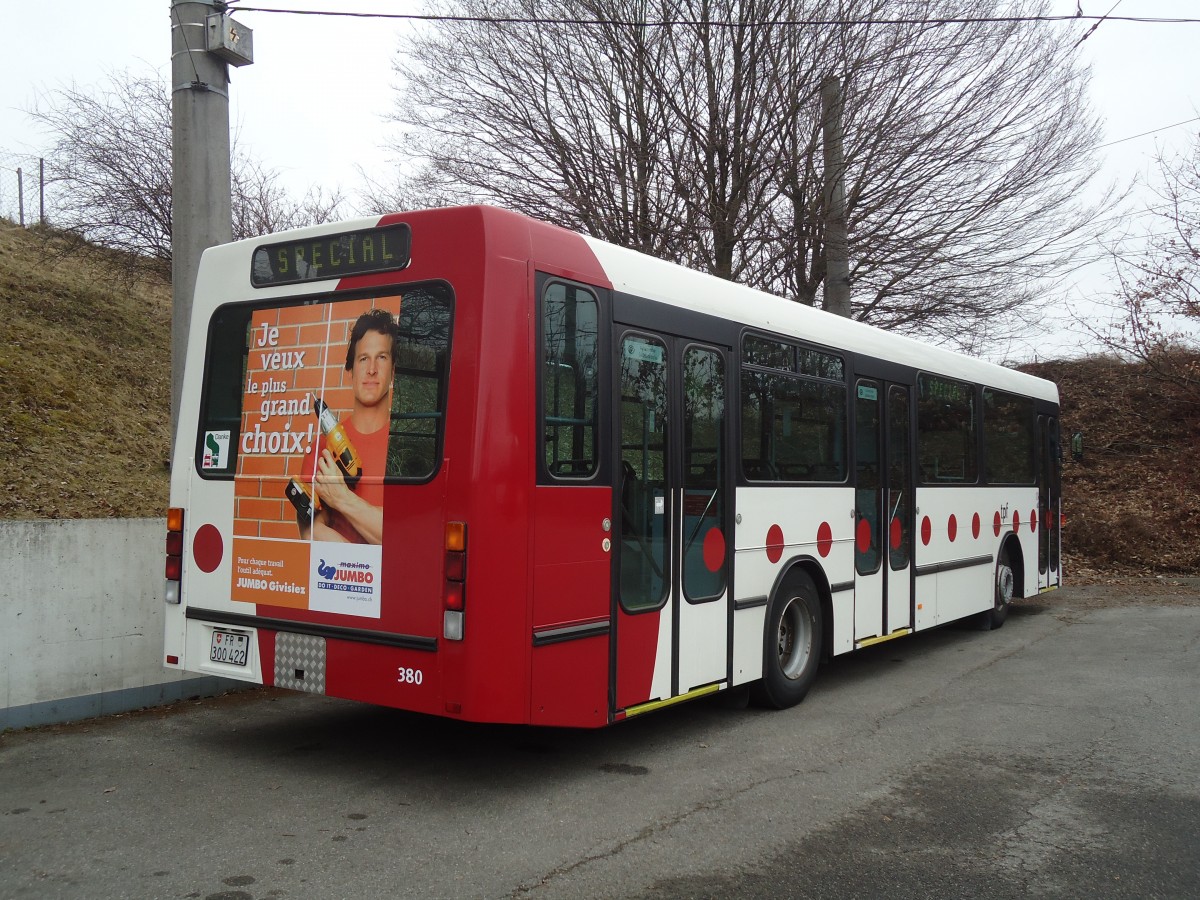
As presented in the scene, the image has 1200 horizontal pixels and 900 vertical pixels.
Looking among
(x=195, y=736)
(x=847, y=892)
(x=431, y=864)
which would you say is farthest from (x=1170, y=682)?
(x=195, y=736)

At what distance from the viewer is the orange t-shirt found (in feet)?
17.3

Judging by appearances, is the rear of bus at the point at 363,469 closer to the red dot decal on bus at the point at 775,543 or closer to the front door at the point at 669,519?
the front door at the point at 669,519

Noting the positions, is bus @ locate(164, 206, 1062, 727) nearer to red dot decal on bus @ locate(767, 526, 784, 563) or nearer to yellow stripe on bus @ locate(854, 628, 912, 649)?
red dot decal on bus @ locate(767, 526, 784, 563)

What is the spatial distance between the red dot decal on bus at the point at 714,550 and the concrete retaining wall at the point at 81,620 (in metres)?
3.81

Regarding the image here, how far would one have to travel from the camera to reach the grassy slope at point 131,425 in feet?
39.7

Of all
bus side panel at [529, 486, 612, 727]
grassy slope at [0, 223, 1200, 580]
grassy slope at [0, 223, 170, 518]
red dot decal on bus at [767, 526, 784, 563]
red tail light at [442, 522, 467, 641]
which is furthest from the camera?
grassy slope at [0, 223, 1200, 580]

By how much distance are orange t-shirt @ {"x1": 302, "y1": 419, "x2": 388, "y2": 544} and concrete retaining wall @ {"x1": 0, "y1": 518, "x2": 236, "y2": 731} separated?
2303mm

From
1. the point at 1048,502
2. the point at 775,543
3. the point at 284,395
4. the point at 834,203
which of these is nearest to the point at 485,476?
the point at 284,395

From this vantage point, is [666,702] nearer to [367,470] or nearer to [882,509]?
[367,470]

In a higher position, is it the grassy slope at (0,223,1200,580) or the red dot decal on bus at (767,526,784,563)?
the grassy slope at (0,223,1200,580)

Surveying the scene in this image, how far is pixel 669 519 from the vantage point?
610 centimetres

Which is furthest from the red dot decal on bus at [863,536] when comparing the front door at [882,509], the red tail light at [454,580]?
the red tail light at [454,580]

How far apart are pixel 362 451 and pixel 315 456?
0.35 metres

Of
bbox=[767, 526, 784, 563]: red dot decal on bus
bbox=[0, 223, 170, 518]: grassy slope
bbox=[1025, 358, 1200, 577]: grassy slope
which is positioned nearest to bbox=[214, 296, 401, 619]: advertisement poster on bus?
bbox=[767, 526, 784, 563]: red dot decal on bus
